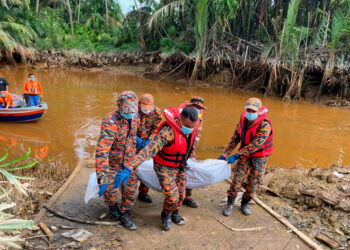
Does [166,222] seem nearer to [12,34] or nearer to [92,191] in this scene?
[92,191]

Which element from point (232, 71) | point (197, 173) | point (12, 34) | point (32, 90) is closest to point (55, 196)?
point (197, 173)

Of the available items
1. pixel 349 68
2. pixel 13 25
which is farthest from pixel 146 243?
pixel 13 25

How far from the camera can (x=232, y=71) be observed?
15.8 metres

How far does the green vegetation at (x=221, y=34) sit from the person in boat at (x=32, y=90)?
882 centimetres

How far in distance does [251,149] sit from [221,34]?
1330cm

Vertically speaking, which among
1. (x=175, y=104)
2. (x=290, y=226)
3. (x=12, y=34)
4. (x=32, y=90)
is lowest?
(x=290, y=226)

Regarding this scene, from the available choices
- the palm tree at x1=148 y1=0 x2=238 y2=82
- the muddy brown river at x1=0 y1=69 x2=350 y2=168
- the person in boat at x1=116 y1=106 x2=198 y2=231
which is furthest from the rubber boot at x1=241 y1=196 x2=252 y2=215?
the palm tree at x1=148 y1=0 x2=238 y2=82

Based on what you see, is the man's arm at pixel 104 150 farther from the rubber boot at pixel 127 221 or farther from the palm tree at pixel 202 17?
the palm tree at pixel 202 17

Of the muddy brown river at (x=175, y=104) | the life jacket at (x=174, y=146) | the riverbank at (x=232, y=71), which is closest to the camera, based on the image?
the life jacket at (x=174, y=146)

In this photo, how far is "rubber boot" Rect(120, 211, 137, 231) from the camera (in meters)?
3.36

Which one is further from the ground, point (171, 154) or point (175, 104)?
point (171, 154)

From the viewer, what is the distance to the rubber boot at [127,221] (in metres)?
3.36

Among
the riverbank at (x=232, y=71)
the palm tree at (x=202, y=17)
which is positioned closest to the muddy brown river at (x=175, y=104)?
the riverbank at (x=232, y=71)

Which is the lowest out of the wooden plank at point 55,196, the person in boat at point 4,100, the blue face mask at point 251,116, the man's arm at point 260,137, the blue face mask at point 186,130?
the wooden plank at point 55,196
